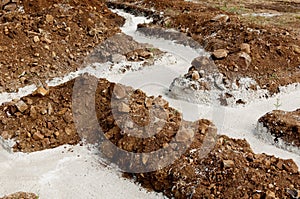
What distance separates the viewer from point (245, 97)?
1025cm

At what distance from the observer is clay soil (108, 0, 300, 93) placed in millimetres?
10805

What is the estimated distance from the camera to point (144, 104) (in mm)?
8312

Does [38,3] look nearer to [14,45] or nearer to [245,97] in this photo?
[14,45]

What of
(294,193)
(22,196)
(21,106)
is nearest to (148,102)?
(21,106)

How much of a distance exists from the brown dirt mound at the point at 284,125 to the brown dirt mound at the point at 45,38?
5.89 metres

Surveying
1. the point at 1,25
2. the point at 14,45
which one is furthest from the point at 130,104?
the point at 1,25

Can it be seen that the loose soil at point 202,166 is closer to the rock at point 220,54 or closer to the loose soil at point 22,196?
the loose soil at point 22,196

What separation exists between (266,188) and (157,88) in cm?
518

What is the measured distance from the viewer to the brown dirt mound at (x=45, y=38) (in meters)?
11.0

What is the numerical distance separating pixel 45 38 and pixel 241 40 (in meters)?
6.07

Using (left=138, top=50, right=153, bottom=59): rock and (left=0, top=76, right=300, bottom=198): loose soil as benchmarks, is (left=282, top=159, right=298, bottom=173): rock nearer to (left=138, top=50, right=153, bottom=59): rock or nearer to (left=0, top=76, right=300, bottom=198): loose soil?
(left=0, top=76, right=300, bottom=198): loose soil

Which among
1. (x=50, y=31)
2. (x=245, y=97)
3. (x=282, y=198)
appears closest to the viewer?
(x=282, y=198)

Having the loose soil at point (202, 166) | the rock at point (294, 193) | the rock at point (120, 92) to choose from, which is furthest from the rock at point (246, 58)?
the rock at point (294, 193)

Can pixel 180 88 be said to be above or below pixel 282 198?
below
